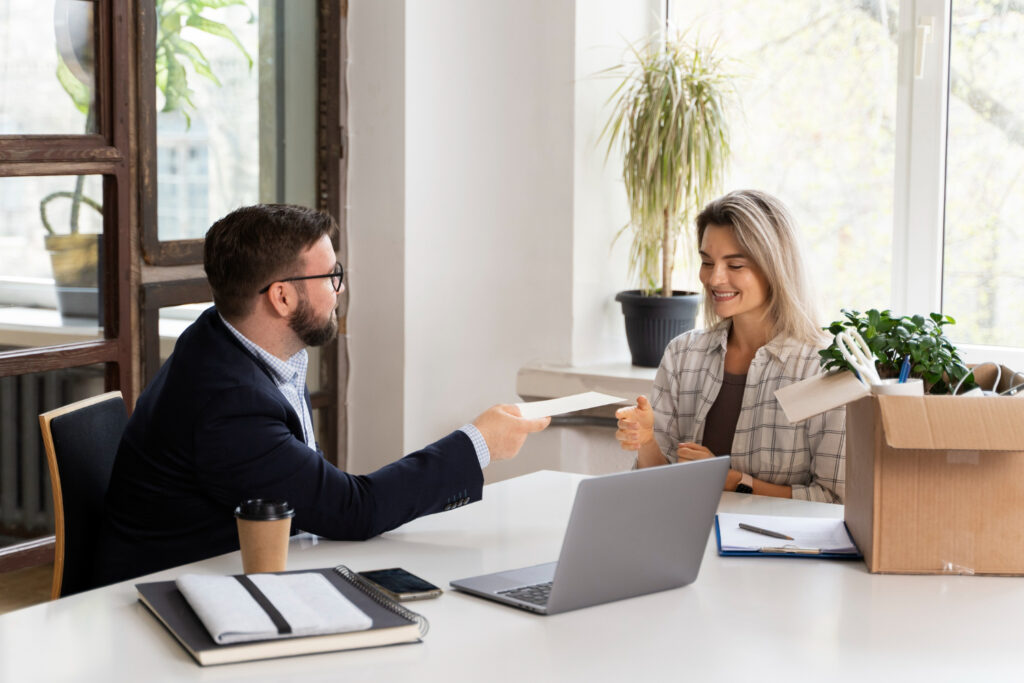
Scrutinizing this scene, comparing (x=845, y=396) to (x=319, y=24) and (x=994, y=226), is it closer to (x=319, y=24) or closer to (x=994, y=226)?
(x=994, y=226)

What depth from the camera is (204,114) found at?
10.7 ft

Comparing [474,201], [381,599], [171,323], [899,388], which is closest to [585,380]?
[474,201]

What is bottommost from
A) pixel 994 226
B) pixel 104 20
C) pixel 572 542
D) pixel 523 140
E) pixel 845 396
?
pixel 572 542

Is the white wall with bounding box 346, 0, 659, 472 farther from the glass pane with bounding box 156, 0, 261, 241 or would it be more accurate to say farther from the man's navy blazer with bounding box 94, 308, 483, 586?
the man's navy blazer with bounding box 94, 308, 483, 586

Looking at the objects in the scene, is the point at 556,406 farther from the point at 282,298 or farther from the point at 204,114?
the point at 204,114

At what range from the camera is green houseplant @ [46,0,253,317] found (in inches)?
112

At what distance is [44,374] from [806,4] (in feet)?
8.02

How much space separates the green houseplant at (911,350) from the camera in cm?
178

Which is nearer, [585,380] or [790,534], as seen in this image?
[790,534]

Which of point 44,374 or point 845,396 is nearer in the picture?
point 845,396

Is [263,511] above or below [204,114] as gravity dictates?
below

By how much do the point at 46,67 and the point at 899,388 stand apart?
2.14m

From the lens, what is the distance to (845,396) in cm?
173

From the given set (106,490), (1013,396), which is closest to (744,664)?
(1013,396)
